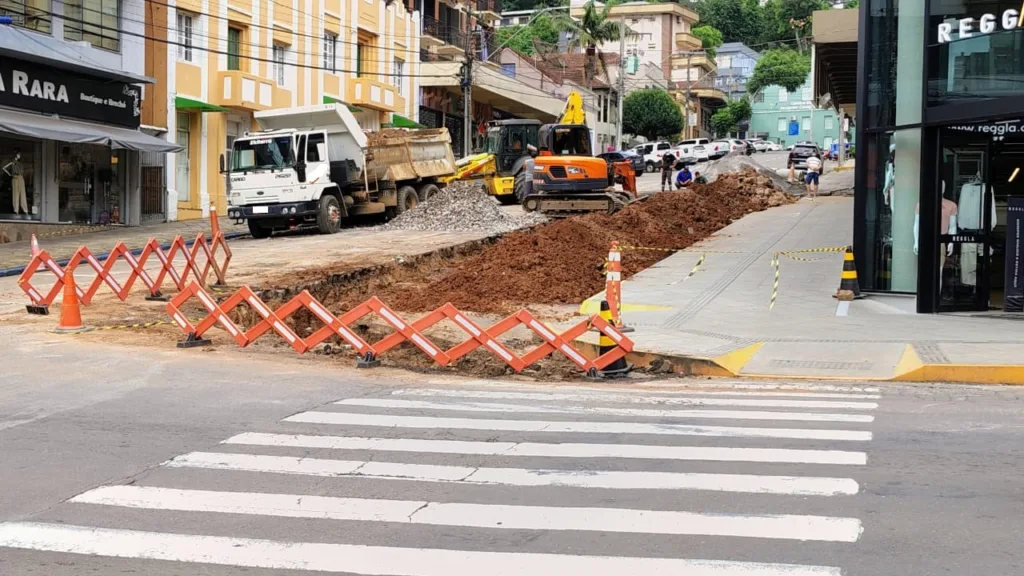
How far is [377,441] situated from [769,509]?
3229mm

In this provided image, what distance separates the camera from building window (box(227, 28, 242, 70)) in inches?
1497

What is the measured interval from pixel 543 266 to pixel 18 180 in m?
16.5

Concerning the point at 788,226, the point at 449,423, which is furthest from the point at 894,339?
the point at 788,226

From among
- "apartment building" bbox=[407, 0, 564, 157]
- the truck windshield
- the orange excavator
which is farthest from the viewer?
"apartment building" bbox=[407, 0, 564, 157]

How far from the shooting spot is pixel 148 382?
11.1m

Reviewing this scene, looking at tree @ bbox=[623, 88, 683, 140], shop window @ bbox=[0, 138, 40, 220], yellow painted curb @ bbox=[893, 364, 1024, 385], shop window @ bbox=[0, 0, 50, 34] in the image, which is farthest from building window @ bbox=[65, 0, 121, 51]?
tree @ bbox=[623, 88, 683, 140]

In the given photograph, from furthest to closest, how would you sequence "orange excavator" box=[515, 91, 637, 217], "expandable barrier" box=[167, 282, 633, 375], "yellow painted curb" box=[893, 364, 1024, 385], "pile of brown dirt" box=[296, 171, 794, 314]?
"orange excavator" box=[515, 91, 637, 217], "pile of brown dirt" box=[296, 171, 794, 314], "expandable barrier" box=[167, 282, 633, 375], "yellow painted curb" box=[893, 364, 1024, 385]

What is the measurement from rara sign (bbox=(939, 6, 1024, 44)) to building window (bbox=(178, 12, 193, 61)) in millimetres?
25716

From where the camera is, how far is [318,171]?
98.0 ft

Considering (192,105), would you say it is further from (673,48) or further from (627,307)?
(673,48)

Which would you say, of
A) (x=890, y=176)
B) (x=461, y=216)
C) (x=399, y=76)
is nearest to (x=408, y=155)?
(x=461, y=216)

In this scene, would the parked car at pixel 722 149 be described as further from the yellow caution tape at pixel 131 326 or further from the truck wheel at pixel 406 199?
the yellow caution tape at pixel 131 326

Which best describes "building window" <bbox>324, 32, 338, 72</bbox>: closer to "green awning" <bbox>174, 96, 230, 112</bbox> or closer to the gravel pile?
"green awning" <bbox>174, 96, 230, 112</bbox>

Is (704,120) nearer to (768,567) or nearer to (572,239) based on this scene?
(572,239)
